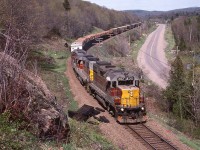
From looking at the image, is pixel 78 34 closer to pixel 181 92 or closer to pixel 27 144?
pixel 181 92

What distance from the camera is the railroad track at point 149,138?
1789cm

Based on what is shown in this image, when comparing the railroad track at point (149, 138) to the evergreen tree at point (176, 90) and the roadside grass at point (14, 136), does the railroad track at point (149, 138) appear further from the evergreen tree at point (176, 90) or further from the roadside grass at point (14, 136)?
the evergreen tree at point (176, 90)

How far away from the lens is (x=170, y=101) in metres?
35.0

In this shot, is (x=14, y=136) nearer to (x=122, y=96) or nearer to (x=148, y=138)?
(x=148, y=138)

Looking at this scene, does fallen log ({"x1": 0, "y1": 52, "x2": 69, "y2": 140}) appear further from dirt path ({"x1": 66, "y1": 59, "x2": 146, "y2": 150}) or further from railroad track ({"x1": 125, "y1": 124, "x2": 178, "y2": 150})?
railroad track ({"x1": 125, "y1": 124, "x2": 178, "y2": 150})

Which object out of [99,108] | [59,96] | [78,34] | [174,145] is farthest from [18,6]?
[78,34]

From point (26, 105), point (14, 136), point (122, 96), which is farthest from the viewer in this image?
point (122, 96)

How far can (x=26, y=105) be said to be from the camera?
452 inches

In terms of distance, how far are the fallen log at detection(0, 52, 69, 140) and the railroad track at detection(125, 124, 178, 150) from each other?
7.01 metres

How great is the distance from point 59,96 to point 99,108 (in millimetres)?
5441

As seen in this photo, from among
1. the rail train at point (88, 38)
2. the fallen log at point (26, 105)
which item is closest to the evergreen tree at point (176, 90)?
the rail train at point (88, 38)

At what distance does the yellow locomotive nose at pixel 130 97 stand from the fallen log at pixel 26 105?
8.93 metres

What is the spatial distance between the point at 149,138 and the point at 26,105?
9929mm

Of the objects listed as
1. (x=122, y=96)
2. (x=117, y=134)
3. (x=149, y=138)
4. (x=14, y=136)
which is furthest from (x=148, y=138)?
(x=14, y=136)
